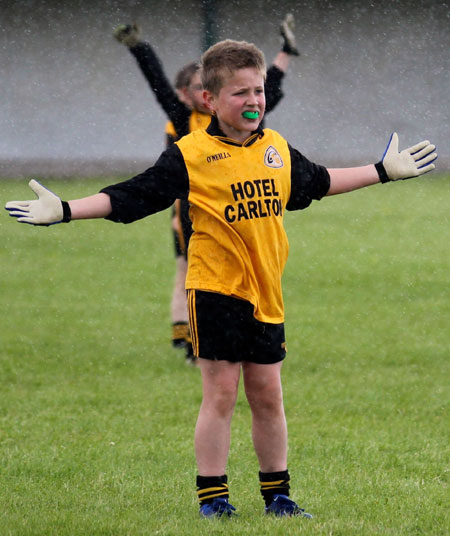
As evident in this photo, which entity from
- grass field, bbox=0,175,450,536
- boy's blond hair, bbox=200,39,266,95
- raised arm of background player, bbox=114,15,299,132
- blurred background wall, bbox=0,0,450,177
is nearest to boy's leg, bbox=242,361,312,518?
grass field, bbox=0,175,450,536

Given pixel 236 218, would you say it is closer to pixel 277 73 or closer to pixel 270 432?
pixel 270 432

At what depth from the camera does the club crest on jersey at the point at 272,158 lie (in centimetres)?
378

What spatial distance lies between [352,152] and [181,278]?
16585 mm

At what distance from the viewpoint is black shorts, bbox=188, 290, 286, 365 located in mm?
3719

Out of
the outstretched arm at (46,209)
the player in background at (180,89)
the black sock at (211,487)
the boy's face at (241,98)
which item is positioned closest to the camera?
the outstretched arm at (46,209)

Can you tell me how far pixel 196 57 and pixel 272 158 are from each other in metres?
20.2

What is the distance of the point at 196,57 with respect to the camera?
2356 cm

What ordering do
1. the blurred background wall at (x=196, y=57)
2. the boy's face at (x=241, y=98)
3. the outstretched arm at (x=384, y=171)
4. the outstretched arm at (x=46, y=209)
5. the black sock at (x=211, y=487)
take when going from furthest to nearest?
the blurred background wall at (x=196, y=57) < the outstretched arm at (x=384, y=171) < the black sock at (x=211, y=487) < the boy's face at (x=241, y=98) < the outstretched arm at (x=46, y=209)

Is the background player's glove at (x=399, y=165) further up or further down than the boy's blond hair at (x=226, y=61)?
further down

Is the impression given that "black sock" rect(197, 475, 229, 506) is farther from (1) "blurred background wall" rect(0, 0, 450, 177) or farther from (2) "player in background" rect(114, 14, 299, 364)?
(1) "blurred background wall" rect(0, 0, 450, 177)

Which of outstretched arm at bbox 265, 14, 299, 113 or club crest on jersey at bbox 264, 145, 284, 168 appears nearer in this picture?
club crest on jersey at bbox 264, 145, 284, 168

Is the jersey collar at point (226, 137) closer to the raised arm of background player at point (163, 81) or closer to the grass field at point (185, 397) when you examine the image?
the grass field at point (185, 397)

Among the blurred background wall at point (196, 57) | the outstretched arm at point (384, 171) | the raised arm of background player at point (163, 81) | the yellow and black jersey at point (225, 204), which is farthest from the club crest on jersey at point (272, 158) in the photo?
the blurred background wall at point (196, 57)

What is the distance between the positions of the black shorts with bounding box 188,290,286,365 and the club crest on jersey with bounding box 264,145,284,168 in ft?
1.63
